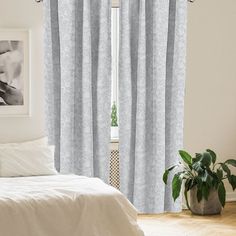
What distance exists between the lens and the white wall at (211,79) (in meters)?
7.31

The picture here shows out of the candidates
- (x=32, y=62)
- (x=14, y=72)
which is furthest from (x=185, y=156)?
(x=14, y=72)

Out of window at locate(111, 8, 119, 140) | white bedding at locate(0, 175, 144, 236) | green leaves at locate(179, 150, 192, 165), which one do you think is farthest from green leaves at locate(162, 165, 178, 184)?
white bedding at locate(0, 175, 144, 236)

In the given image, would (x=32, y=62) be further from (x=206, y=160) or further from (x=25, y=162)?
(x=206, y=160)

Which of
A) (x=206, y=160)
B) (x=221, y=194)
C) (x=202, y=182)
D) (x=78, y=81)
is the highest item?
(x=78, y=81)

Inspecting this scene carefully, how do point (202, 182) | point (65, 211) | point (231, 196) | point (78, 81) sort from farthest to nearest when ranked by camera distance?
point (231, 196), point (78, 81), point (202, 182), point (65, 211)

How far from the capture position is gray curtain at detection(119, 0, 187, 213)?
6.95 meters

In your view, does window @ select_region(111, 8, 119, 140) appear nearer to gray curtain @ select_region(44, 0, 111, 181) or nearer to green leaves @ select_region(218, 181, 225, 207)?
gray curtain @ select_region(44, 0, 111, 181)

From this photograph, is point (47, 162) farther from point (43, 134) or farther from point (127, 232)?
point (127, 232)

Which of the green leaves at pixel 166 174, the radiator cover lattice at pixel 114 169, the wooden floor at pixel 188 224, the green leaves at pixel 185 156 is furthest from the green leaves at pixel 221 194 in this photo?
the radiator cover lattice at pixel 114 169

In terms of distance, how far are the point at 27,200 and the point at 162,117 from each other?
2.43 m

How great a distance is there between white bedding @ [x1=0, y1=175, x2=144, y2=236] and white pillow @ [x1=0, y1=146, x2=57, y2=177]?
68 centimetres

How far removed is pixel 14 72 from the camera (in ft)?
21.4

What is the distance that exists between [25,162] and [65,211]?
4.25 feet

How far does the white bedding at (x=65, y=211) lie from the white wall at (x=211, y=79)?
225 cm
